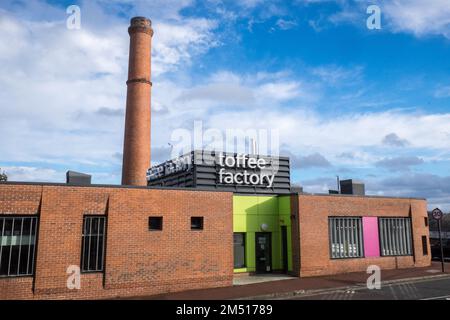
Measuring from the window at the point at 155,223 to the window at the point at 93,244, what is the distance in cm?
188

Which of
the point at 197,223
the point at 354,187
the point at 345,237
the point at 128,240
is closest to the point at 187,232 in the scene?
the point at 197,223

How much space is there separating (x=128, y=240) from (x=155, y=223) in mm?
1403

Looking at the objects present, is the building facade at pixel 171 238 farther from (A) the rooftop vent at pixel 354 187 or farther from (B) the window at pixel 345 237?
(A) the rooftop vent at pixel 354 187

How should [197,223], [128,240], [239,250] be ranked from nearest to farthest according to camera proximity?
[128,240] → [197,223] → [239,250]

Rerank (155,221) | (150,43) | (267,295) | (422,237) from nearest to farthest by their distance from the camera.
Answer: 1. (267,295)
2. (155,221)
3. (422,237)
4. (150,43)

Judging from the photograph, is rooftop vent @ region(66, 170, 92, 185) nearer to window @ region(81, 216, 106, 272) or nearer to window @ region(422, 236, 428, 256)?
window @ region(81, 216, 106, 272)

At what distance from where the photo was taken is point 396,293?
572 inches

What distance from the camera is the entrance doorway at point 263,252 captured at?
20.4m

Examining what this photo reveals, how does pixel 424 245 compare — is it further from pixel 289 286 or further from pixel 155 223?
pixel 155 223
